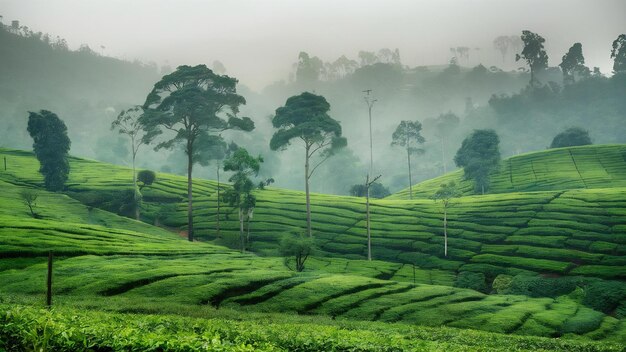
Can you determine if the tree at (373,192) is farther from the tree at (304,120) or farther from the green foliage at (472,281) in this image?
the green foliage at (472,281)

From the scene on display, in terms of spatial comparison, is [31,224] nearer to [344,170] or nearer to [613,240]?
[613,240]

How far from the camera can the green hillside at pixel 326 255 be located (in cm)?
3406

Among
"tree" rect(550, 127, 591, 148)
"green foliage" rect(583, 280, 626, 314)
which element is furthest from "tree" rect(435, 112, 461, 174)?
"green foliage" rect(583, 280, 626, 314)

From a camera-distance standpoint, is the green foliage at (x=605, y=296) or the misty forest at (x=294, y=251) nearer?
the misty forest at (x=294, y=251)

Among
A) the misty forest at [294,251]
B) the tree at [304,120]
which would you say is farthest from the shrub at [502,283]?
the tree at [304,120]

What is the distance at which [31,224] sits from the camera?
5284cm

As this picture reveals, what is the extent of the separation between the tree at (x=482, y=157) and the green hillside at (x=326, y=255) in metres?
12.4

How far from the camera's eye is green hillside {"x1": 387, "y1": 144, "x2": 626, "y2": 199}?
9512 cm

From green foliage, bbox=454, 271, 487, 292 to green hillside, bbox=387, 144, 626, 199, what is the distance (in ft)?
162

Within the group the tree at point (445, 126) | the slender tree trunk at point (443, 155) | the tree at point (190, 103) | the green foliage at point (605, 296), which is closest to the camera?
the green foliage at point (605, 296)

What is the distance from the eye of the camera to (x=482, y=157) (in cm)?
9812

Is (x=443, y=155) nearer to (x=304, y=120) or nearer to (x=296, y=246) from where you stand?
(x=304, y=120)

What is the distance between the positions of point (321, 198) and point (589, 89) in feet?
499

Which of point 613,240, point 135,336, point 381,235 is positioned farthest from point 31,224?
point 613,240
